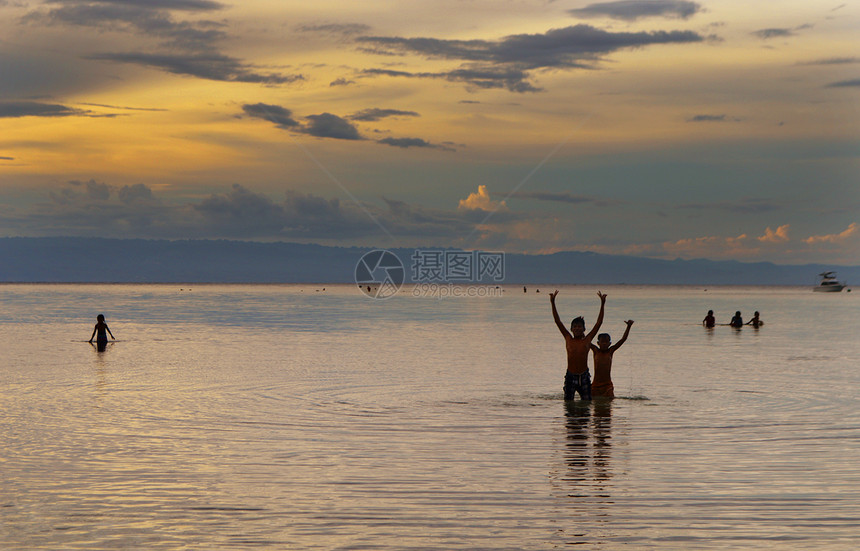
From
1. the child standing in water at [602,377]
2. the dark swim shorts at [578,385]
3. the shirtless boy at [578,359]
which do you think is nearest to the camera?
the shirtless boy at [578,359]

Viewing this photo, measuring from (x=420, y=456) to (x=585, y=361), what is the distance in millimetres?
7509

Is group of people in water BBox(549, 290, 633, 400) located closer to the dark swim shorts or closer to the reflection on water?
the dark swim shorts

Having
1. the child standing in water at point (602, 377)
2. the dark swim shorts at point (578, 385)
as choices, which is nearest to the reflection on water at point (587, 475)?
the dark swim shorts at point (578, 385)

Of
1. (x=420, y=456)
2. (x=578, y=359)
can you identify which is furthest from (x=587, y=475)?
(x=578, y=359)

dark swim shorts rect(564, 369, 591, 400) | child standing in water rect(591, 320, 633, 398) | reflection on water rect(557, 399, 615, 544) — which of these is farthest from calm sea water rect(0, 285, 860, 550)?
child standing in water rect(591, 320, 633, 398)

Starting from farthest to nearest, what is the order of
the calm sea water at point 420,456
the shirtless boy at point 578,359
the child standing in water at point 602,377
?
1. the child standing in water at point 602,377
2. the shirtless boy at point 578,359
3. the calm sea water at point 420,456

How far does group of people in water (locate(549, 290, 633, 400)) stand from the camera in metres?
20.5

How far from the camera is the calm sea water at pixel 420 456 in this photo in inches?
402

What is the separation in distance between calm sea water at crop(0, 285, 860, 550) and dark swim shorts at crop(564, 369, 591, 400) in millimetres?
418

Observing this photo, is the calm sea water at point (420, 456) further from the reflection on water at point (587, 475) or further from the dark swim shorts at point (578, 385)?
the dark swim shorts at point (578, 385)

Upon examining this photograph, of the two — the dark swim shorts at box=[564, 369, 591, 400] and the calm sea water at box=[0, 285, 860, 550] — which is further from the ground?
the dark swim shorts at box=[564, 369, 591, 400]

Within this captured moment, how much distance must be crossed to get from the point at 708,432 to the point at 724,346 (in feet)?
88.7

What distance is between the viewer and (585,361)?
21000mm

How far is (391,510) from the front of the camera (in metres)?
11.1
